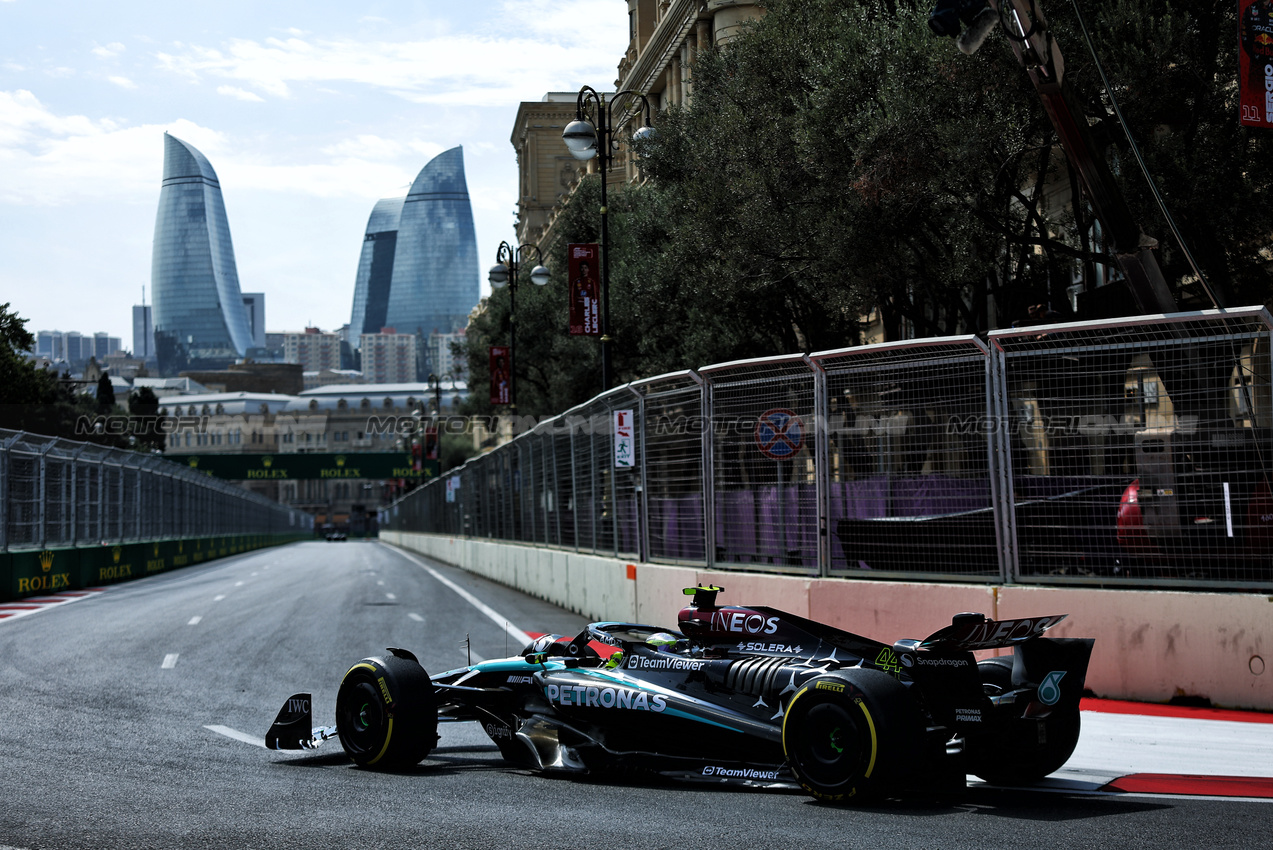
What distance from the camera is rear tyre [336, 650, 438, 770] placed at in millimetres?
6418

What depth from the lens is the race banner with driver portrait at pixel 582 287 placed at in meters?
26.6

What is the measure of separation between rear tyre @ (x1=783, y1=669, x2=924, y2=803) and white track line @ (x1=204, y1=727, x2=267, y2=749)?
140 inches

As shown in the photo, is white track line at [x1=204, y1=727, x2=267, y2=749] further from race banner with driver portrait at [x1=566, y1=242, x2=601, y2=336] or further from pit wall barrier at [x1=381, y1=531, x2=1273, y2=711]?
race banner with driver portrait at [x1=566, y1=242, x2=601, y2=336]

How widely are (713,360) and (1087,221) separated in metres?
10.4

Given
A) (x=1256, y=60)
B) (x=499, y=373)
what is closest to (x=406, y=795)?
(x=1256, y=60)

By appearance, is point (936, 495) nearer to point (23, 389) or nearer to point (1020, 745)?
point (1020, 745)

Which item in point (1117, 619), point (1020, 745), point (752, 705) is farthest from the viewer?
point (1117, 619)

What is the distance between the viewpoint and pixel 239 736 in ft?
25.3

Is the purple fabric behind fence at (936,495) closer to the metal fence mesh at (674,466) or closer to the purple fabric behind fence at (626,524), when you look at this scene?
the metal fence mesh at (674,466)

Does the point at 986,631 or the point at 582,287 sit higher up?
the point at 582,287

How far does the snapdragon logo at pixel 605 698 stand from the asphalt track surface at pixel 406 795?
0.39 meters

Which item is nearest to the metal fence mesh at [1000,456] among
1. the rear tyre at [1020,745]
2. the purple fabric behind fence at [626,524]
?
the purple fabric behind fence at [626,524]

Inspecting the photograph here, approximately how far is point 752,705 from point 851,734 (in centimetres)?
80

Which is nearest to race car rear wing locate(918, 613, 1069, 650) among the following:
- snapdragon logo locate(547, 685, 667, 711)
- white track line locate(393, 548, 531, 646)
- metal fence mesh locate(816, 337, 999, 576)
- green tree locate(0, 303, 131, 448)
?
snapdragon logo locate(547, 685, 667, 711)
